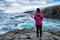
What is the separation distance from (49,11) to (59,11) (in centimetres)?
94

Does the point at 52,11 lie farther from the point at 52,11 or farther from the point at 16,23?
the point at 16,23

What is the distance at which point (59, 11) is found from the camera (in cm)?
1605

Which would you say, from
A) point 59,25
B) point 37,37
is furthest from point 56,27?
point 37,37

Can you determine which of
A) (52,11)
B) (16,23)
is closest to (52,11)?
(52,11)

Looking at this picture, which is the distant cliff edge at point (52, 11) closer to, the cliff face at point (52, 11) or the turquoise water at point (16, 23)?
the cliff face at point (52, 11)

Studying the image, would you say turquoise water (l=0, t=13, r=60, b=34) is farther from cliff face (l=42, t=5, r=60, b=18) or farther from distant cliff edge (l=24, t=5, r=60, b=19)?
cliff face (l=42, t=5, r=60, b=18)

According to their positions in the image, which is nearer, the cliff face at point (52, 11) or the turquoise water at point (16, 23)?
the turquoise water at point (16, 23)

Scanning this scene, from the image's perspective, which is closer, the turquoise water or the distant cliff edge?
the turquoise water

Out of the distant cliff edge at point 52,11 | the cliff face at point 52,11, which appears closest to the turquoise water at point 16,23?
the distant cliff edge at point 52,11

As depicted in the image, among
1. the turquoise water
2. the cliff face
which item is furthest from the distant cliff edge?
the turquoise water

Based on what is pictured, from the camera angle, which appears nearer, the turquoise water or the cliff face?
the turquoise water

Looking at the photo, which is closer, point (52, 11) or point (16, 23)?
point (16, 23)

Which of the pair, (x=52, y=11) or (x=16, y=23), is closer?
(x=16, y=23)

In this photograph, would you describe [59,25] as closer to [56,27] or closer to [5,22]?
[56,27]
